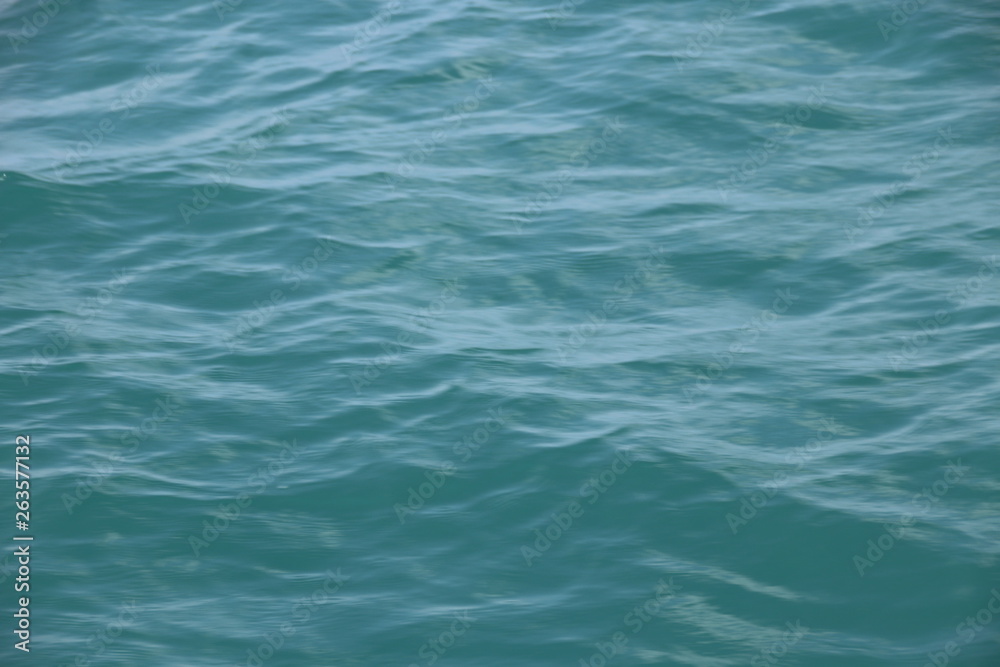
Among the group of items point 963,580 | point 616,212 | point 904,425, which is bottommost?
point 963,580

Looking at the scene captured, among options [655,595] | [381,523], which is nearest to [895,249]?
[655,595]

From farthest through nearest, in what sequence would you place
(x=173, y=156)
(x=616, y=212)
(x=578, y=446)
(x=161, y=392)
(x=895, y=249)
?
(x=173, y=156)
(x=616, y=212)
(x=895, y=249)
(x=161, y=392)
(x=578, y=446)

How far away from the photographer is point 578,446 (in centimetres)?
1074

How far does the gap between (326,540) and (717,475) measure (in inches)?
134

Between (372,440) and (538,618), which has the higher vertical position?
(372,440)

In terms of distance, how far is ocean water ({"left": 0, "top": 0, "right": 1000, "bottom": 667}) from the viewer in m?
9.38

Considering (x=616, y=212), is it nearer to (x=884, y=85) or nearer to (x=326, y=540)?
(x=884, y=85)

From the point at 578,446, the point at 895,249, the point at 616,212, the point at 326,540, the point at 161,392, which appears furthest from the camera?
the point at 616,212

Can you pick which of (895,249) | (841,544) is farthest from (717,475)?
(895,249)

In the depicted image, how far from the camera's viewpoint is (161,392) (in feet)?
38.0

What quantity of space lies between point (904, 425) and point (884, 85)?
22.4 feet

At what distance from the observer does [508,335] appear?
12.3 metres

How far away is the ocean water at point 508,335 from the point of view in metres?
9.38

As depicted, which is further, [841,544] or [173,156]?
[173,156]
